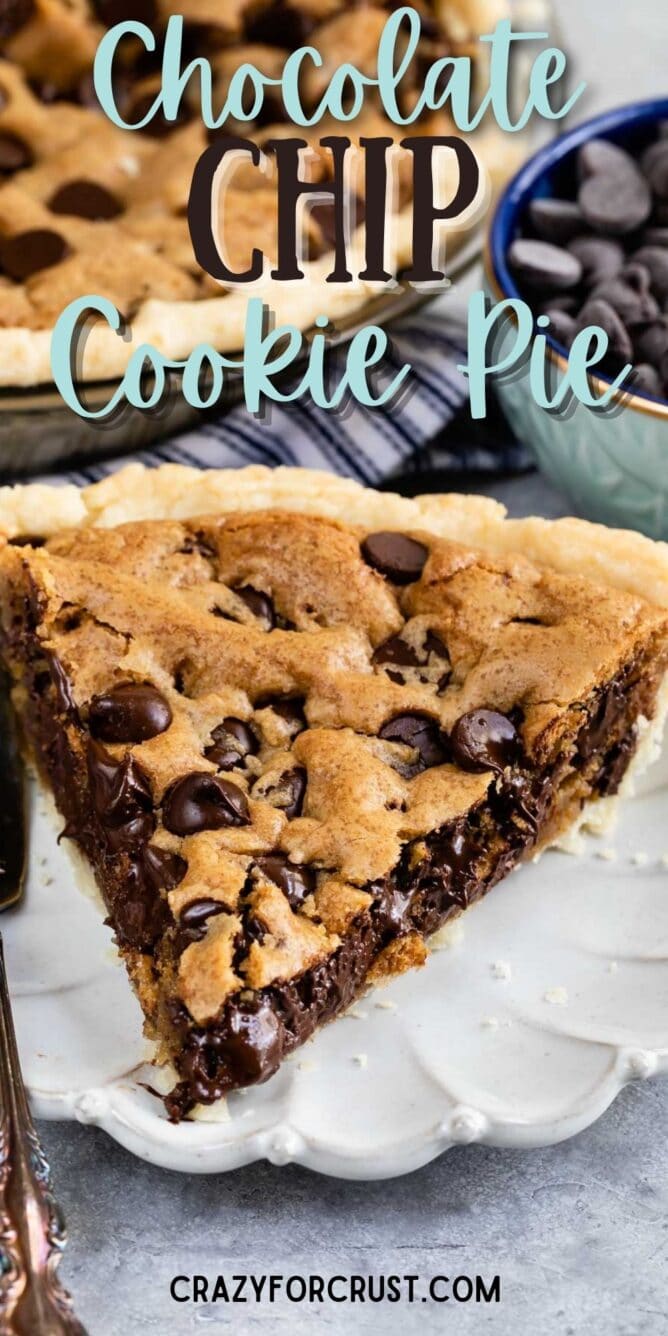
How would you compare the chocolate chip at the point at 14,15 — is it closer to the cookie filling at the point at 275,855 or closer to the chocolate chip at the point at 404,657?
the cookie filling at the point at 275,855

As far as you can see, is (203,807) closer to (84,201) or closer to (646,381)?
(646,381)

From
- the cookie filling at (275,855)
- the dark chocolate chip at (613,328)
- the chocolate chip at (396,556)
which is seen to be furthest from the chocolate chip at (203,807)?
the dark chocolate chip at (613,328)

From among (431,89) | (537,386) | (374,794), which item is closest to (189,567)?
(374,794)

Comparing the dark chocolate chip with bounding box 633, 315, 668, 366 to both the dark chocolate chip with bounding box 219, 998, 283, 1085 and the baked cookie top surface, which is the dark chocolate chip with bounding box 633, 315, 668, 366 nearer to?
the baked cookie top surface

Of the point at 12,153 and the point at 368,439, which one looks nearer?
the point at 368,439

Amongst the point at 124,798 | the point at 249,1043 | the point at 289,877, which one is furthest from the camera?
the point at 124,798

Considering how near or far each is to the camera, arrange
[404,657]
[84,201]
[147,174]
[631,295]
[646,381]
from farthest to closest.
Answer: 1. [147,174]
2. [84,201]
3. [631,295]
4. [646,381]
5. [404,657]

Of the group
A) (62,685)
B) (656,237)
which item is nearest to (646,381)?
(656,237)

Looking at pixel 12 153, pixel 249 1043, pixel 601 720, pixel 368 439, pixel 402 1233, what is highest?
pixel 12 153
